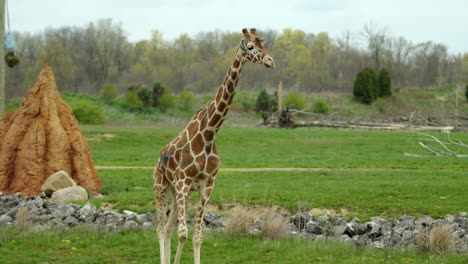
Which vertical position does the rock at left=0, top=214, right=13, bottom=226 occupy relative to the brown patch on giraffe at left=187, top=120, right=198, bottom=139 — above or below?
below

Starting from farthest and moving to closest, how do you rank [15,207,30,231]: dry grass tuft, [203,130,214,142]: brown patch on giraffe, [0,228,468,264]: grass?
[15,207,30,231]: dry grass tuft → [0,228,468,264]: grass → [203,130,214,142]: brown patch on giraffe

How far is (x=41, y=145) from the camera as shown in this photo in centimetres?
1761

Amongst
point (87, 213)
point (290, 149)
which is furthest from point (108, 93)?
point (87, 213)

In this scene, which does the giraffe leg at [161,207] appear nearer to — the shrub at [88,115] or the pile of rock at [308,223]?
the pile of rock at [308,223]

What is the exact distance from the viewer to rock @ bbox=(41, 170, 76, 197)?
16.6 m

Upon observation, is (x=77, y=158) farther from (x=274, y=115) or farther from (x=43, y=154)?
(x=274, y=115)

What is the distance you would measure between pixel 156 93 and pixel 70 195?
48.6m

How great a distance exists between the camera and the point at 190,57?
92.2 meters

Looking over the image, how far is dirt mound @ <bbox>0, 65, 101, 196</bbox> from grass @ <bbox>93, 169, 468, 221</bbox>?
4.56ft

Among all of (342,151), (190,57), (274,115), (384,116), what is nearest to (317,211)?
(342,151)

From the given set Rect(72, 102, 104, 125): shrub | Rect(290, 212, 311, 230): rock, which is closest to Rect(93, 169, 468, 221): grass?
Rect(290, 212, 311, 230): rock

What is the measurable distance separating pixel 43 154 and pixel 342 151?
63.1ft

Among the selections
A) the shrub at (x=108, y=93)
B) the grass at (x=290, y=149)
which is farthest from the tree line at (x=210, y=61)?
the grass at (x=290, y=149)

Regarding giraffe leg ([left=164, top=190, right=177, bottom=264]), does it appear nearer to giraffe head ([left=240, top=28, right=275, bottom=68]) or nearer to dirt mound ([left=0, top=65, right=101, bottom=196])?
giraffe head ([left=240, top=28, right=275, bottom=68])
